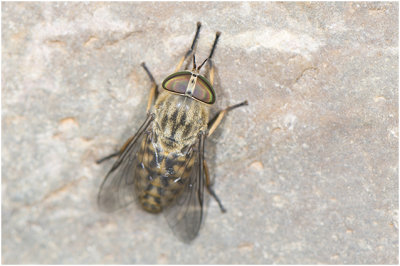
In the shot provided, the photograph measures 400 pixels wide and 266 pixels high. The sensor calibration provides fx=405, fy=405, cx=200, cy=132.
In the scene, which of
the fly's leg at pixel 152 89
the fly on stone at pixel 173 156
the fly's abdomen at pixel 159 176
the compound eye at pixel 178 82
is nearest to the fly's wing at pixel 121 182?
the fly on stone at pixel 173 156

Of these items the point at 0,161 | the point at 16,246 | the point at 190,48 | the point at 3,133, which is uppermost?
the point at 190,48

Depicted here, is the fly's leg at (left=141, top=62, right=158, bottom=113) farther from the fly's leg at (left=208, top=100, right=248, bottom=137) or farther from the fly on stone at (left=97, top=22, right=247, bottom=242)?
the fly's leg at (left=208, top=100, right=248, bottom=137)

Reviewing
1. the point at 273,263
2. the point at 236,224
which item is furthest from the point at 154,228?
the point at 273,263

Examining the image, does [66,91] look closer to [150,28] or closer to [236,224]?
[150,28]

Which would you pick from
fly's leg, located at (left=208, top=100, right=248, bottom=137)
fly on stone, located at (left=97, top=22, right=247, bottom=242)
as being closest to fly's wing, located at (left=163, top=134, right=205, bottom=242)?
fly on stone, located at (left=97, top=22, right=247, bottom=242)

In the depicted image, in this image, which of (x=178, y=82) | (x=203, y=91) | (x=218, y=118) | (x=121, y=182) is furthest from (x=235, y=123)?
(x=121, y=182)

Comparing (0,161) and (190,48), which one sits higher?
(190,48)

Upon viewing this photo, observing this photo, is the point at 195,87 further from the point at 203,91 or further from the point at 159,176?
the point at 159,176
